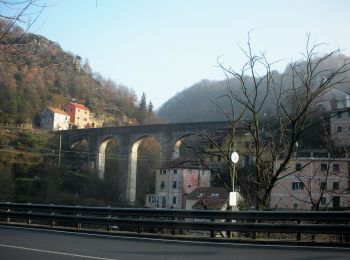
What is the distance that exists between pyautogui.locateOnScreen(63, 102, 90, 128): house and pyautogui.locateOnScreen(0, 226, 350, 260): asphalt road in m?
91.2

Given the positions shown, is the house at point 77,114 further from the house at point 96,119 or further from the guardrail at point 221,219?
the guardrail at point 221,219

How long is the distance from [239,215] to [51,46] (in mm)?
4980

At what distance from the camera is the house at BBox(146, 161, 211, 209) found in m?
51.7

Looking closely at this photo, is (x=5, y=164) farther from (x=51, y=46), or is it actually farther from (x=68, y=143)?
(x=51, y=46)

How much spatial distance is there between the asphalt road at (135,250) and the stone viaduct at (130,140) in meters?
45.5

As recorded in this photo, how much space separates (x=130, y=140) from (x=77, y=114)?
42.6 metres

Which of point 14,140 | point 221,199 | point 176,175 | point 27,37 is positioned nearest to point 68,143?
point 14,140

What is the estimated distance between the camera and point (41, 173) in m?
60.9

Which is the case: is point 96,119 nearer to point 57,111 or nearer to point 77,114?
point 77,114

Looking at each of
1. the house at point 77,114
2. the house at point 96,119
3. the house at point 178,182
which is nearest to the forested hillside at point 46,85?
the house at point 96,119

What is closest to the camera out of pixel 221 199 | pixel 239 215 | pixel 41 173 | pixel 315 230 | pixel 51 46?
pixel 51 46

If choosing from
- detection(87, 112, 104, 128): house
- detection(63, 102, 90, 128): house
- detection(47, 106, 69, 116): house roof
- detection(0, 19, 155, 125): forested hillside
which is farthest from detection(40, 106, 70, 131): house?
detection(87, 112, 104, 128): house

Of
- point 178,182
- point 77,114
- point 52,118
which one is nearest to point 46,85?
point 178,182

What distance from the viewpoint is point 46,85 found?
12.6 m
